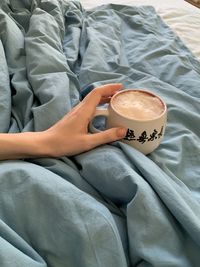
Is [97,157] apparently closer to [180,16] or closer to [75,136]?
[75,136]

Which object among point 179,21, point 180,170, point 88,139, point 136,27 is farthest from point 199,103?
point 179,21

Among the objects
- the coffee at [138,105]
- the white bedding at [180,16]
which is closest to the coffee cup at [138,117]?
the coffee at [138,105]

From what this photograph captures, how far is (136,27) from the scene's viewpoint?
107 cm

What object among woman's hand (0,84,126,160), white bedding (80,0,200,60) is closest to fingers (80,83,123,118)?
woman's hand (0,84,126,160)

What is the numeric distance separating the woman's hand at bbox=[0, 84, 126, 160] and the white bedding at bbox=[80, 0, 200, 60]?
0.53m

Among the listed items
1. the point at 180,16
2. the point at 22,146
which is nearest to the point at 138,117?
the point at 22,146

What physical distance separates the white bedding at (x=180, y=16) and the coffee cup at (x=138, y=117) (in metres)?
0.46

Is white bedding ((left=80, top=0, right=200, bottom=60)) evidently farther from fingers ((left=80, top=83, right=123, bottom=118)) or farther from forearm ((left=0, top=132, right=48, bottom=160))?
forearm ((left=0, top=132, right=48, bottom=160))

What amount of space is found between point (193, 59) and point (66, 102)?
0.43 m

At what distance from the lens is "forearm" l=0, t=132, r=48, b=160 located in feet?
1.76

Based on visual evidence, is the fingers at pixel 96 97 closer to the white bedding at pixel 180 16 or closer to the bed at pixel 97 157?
the bed at pixel 97 157

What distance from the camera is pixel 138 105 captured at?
582 mm

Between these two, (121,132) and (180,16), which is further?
(180,16)

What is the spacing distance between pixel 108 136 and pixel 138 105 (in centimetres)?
7
